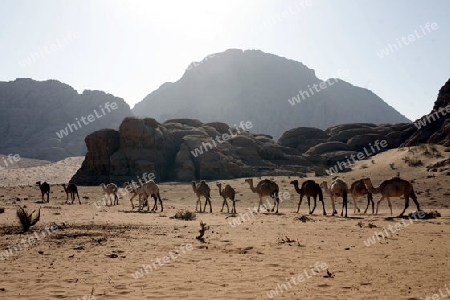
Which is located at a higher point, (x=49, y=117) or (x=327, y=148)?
(x=49, y=117)

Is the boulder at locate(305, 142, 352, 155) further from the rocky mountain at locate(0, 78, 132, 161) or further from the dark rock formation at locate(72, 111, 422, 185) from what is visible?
the rocky mountain at locate(0, 78, 132, 161)

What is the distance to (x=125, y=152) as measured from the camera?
52.5m

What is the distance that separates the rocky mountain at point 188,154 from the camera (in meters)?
51.2

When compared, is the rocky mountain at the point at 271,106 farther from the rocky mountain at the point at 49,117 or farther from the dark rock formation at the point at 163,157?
the dark rock formation at the point at 163,157

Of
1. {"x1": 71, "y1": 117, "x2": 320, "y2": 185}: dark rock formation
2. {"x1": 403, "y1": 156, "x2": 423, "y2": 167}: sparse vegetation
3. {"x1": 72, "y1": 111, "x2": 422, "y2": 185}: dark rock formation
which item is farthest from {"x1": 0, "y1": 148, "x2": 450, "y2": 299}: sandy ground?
{"x1": 72, "y1": 111, "x2": 422, "y2": 185}: dark rock formation

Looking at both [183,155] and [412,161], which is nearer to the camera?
[412,161]

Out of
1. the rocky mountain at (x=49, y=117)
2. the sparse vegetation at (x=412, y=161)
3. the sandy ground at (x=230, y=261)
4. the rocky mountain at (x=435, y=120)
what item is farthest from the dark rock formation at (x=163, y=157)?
the rocky mountain at (x=49, y=117)

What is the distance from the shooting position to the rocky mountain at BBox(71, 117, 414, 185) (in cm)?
5116


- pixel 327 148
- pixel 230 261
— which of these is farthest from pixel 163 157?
pixel 230 261

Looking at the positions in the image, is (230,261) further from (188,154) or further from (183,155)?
(188,154)

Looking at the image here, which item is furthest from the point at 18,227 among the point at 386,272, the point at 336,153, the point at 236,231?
the point at 336,153

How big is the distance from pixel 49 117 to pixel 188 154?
384ft

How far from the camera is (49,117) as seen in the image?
490 ft

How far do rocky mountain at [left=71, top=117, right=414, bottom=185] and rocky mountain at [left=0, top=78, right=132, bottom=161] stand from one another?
245ft
